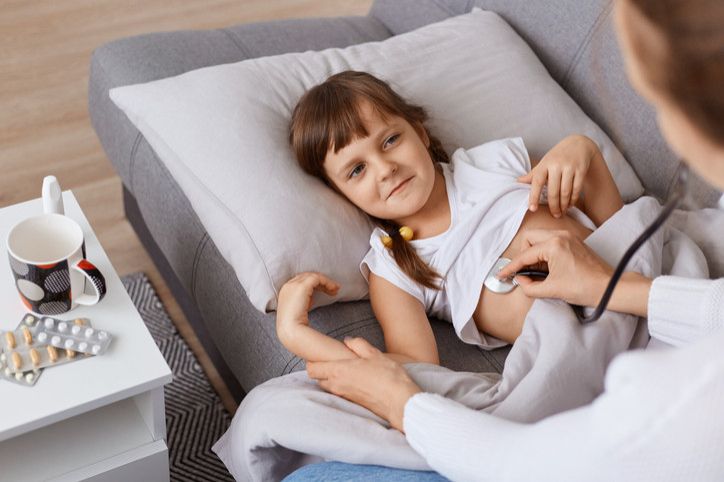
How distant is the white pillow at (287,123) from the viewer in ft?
4.63

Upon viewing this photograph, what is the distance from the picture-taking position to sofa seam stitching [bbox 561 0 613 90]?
168 cm

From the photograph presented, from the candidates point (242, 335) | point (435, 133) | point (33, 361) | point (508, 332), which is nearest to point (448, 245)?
point (508, 332)

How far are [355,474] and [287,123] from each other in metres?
0.68

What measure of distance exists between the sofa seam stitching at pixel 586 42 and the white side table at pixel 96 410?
0.99 m

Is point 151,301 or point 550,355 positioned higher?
point 550,355

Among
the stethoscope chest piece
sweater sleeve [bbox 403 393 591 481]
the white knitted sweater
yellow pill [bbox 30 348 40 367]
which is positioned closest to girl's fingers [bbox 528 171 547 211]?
the stethoscope chest piece

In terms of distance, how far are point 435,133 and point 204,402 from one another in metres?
0.74

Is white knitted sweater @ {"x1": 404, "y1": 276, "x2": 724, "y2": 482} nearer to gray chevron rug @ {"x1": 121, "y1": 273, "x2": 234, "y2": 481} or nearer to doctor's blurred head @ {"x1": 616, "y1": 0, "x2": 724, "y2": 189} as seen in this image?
doctor's blurred head @ {"x1": 616, "y1": 0, "x2": 724, "y2": 189}

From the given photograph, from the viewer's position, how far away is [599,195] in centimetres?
150

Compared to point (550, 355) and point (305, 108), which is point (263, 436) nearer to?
point (550, 355)

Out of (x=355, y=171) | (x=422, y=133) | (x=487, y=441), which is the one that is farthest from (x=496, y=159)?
(x=487, y=441)

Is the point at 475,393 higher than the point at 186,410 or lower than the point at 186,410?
higher

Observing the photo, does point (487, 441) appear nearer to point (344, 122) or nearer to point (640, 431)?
point (640, 431)

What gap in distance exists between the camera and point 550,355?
120cm
